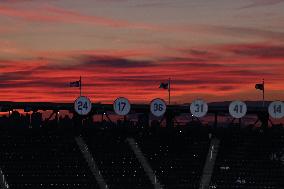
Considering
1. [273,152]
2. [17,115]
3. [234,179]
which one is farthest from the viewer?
[17,115]

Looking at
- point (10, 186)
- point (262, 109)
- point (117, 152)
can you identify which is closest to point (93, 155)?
point (117, 152)

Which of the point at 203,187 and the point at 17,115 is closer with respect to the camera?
the point at 203,187

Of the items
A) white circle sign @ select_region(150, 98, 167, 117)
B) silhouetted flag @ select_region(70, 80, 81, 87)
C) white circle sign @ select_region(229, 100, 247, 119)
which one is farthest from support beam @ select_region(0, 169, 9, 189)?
white circle sign @ select_region(229, 100, 247, 119)

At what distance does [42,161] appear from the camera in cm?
9050

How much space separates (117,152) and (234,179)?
12.3 metres

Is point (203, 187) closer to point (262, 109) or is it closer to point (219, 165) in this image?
point (219, 165)

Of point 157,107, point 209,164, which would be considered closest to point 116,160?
point 157,107

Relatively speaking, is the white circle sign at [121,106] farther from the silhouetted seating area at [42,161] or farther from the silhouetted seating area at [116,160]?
the silhouetted seating area at [42,161]

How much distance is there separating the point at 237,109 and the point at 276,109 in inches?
157

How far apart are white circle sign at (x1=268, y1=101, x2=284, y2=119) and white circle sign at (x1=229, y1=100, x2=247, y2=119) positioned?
2.62 m

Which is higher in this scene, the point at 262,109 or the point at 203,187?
the point at 262,109

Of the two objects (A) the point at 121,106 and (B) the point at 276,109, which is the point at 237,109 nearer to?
(B) the point at 276,109

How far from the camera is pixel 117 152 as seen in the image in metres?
94.0

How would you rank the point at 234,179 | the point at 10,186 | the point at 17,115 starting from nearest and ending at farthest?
the point at 10,186
the point at 234,179
the point at 17,115
